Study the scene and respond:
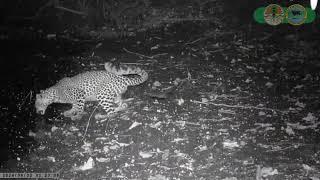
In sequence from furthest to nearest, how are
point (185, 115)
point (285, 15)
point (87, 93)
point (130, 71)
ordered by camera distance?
point (285, 15) < point (130, 71) < point (87, 93) < point (185, 115)

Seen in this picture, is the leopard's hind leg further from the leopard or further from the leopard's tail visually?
the leopard's tail

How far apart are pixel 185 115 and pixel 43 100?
164 cm

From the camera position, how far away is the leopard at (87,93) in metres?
4.89

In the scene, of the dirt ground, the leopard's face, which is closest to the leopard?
the leopard's face

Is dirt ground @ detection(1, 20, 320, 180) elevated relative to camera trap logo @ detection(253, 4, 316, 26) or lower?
lower

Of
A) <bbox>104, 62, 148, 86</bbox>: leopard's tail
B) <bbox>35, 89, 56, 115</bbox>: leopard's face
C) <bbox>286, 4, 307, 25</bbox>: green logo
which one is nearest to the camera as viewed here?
<bbox>35, 89, 56, 115</bbox>: leopard's face

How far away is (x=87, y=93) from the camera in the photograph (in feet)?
16.4

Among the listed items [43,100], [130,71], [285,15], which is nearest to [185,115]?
[130,71]

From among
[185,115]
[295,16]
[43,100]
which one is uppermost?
[295,16]

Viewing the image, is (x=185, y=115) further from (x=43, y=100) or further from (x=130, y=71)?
(x=43, y=100)

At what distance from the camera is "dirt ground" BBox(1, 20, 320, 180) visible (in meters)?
4.00

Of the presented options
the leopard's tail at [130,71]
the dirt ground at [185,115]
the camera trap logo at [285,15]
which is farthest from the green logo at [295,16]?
the leopard's tail at [130,71]

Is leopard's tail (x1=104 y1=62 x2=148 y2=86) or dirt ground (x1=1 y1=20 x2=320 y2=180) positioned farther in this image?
leopard's tail (x1=104 y1=62 x2=148 y2=86)

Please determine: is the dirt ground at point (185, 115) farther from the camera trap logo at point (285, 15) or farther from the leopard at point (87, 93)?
the camera trap logo at point (285, 15)
